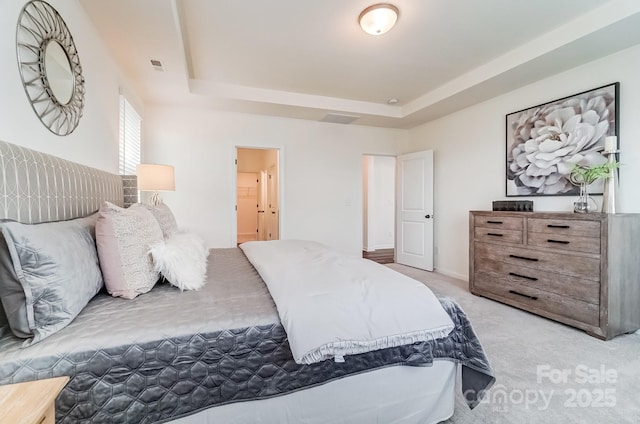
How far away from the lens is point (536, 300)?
274 cm

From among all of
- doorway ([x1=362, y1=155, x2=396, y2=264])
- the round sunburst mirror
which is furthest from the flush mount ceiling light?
doorway ([x1=362, y1=155, x2=396, y2=264])

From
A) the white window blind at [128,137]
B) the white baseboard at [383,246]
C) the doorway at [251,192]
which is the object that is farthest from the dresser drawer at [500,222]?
the doorway at [251,192]

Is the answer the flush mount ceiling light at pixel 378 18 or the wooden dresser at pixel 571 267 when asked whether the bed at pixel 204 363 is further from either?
the flush mount ceiling light at pixel 378 18

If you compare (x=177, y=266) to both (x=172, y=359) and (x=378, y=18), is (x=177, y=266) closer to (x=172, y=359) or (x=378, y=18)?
(x=172, y=359)

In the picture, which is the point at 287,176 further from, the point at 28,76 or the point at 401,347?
the point at 401,347

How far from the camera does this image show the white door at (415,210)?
15.0 feet

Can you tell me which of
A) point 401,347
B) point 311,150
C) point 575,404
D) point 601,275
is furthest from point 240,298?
point 311,150

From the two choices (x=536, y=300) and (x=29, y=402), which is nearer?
(x=29, y=402)

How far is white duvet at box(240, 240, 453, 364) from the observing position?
3.59ft

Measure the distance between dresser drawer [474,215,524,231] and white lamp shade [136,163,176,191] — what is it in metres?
3.56

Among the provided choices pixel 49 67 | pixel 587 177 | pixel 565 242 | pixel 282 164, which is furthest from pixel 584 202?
pixel 49 67

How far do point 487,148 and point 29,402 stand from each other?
4454 mm

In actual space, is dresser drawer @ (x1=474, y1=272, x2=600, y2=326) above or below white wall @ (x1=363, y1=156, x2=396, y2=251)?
below

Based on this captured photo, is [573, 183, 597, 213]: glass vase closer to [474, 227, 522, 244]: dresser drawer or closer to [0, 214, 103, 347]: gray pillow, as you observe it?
[474, 227, 522, 244]: dresser drawer
